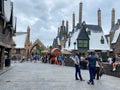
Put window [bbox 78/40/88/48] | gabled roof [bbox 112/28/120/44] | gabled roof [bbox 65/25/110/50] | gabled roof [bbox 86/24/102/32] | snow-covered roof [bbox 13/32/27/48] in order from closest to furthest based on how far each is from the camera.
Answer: gabled roof [bbox 112/28/120/44] → window [bbox 78/40/88/48] → gabled roof [bbox 65/25/110/50] → gabled roof [bbox 86/24/102/32] → snow-covered roof [bbox 13/32/27/48]

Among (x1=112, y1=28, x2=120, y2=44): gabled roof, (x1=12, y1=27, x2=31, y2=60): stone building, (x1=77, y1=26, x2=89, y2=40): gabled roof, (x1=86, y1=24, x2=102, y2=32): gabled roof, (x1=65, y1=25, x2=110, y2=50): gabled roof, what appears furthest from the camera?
(x1=12, y1=27, x2=31, y2=60): stone building

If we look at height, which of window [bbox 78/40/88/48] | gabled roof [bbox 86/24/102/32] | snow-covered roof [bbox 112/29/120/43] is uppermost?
gabled roof [bbox 86/24/102/32]

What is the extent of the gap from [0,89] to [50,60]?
134ft

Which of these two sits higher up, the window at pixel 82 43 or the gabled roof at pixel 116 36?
the gabled roof at pixel 116 36

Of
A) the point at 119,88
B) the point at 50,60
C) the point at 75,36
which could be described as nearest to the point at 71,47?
the point at 75,36

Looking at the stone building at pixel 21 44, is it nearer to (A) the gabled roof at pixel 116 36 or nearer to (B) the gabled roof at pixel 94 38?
(B) the gabled roof at pixel 94 38

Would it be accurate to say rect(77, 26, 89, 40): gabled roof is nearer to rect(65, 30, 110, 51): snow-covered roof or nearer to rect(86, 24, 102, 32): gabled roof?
rect(65, 30, 110, 51): snow-covered roof

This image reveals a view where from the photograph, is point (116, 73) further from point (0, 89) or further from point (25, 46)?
point (25, 46)

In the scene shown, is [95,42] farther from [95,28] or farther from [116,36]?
[116,36]

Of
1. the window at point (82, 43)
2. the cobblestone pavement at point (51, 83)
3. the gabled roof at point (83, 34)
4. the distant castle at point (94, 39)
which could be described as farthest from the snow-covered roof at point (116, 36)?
the cobblestone pavement at point (51, 83)

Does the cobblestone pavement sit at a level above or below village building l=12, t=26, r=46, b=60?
below

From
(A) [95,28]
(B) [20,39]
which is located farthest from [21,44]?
(A) [95,28]

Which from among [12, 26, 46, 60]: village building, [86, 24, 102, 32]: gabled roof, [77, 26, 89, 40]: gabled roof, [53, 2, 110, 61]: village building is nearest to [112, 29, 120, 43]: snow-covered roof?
[53, 2, 110, 61]: village building

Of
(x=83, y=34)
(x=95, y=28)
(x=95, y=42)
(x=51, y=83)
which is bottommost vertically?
(x=51, y=83)
